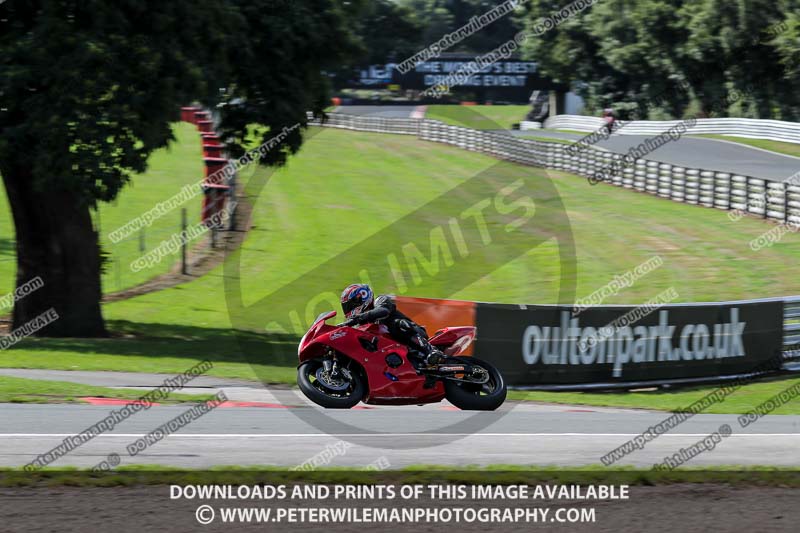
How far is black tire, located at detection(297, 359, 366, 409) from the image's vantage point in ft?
32.8

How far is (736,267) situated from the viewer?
27.2 m

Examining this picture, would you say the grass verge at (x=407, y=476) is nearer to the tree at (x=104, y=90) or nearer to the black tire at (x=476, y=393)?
the black tire at (x=476, y=393)

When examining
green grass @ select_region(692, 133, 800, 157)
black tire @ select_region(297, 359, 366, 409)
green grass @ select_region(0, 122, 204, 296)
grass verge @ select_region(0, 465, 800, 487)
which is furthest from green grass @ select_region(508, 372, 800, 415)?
green grass @ select_region(692, 133, 800, 157)

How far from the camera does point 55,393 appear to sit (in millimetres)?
13992

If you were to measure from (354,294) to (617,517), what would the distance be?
139 inches

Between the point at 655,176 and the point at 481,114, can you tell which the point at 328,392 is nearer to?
the point at 655,176

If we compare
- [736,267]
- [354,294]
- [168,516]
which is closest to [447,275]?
[736,267]

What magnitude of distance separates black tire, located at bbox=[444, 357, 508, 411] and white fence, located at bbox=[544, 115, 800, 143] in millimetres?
43834

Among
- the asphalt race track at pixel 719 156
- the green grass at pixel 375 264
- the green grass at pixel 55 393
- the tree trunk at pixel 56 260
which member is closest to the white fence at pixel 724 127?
the asphalt race track at pixel 719 156

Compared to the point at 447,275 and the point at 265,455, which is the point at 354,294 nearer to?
the point at 265,455

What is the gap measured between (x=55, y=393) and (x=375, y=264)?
16018 mm

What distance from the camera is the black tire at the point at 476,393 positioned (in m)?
10.1

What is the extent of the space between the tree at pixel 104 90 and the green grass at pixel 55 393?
458 centimetres

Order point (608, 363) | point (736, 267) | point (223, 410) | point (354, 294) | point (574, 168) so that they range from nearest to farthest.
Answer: point (354, 294)
point (223, 410)
point (608, 363)
point (736, 267)
point (574, 168)
